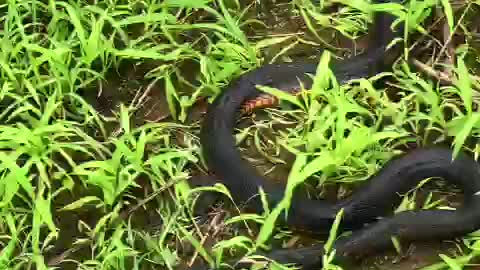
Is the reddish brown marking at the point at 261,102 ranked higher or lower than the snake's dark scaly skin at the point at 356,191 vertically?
higher

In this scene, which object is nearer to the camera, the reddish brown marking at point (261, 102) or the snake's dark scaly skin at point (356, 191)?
the snake's dark scaly skin at point (356, 191)

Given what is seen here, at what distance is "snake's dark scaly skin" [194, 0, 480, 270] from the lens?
3146 mm

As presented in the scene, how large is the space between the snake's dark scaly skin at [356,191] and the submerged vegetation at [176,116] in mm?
72

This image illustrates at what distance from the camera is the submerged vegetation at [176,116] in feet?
10.7

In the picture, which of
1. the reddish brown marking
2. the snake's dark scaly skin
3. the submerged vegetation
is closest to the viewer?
the snake's dark scaly skin

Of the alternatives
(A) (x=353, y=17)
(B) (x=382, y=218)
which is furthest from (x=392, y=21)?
(B) (x=382, y=218)

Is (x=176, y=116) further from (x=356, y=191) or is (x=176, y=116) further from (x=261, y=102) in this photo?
(x=356, y=191)

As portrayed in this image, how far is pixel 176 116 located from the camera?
12.1 ft

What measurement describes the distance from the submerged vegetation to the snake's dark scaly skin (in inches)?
2.9

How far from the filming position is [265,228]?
313 cm

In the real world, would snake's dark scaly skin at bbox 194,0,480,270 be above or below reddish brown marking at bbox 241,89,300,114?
below

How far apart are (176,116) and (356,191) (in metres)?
0.88

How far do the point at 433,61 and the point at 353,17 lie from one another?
0.42 metres

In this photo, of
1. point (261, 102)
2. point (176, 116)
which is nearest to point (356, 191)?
point (261, 102)
